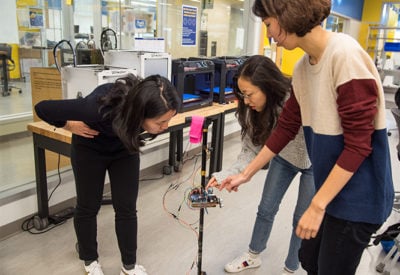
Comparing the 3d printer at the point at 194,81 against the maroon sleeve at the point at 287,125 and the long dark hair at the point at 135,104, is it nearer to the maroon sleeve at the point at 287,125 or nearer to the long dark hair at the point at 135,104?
the long dark hair at the point at 135,104

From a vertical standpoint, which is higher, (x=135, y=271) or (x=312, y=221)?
(x=312, y=221)

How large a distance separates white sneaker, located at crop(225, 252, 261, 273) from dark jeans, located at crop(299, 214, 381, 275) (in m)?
0.90

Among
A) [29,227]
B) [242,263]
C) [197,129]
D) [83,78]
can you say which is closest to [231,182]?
[197,129]

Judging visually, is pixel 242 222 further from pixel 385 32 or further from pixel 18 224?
pixel 385 32

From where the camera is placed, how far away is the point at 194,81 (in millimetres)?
3078

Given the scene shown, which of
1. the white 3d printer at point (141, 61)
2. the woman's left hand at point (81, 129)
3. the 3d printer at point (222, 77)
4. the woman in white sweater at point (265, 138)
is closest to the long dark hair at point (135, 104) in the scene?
the woman's left hand at point (81, 129)

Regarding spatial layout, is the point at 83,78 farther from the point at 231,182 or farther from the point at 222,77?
the point at 222,77

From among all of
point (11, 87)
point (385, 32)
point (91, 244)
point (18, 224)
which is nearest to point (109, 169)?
point (91, 244)

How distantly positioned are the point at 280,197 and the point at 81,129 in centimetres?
99

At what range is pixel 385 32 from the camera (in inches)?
387

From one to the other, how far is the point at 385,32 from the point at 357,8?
1.20 m

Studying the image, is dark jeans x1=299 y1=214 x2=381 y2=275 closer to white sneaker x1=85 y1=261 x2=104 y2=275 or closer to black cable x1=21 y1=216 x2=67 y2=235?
white sneaker x1=85 y1=261 x2=104 y2=275

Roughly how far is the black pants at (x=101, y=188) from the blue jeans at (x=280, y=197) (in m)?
0.64

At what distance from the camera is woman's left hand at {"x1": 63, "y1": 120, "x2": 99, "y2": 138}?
4.98 ft
